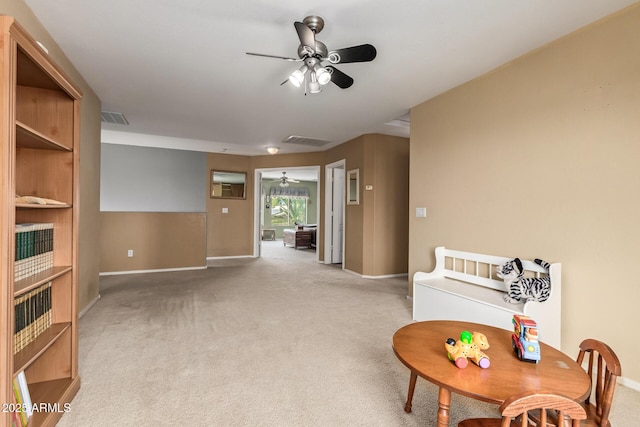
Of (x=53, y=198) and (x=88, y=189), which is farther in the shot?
(x=88, y=189)

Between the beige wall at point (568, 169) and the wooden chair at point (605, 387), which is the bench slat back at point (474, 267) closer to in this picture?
the beige wall at point (568, 169)

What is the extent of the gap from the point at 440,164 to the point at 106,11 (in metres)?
3.29

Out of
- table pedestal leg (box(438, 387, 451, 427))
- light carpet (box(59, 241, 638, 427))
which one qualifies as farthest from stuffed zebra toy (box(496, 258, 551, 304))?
table pedestal leg (box(438, 387, 451, 427))

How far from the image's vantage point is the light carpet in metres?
1.70

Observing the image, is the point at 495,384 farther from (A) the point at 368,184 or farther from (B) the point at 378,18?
(A) the point at 368,184

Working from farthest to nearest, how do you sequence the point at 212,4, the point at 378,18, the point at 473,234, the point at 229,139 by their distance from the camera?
the point at 229,139, the point at 473,234, the point at 378,18, the point at 212,4

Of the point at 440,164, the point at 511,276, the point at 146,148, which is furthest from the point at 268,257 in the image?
the point at 511,276

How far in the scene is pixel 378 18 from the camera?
83.8 inches

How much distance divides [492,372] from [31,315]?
230cm

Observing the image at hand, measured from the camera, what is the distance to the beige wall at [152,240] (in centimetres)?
529

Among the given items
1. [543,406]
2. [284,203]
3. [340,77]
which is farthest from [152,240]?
[284,203]

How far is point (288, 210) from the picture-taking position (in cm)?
1276

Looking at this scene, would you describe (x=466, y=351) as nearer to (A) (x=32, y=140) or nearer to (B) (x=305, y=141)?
(A) (x=32, y=140)

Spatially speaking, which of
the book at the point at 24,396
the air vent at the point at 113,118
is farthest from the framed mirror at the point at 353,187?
the book at the point at 24,396
